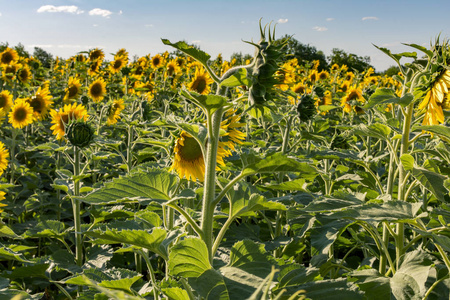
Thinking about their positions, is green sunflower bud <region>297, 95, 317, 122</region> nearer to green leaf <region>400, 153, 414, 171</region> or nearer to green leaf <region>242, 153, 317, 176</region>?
green leaf <region>400, 153, 414, 171</region>

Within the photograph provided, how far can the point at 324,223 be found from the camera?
1.58 metres

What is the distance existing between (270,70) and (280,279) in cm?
64

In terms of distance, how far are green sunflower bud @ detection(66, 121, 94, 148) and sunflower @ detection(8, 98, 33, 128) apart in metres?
2.83

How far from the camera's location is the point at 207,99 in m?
1.07

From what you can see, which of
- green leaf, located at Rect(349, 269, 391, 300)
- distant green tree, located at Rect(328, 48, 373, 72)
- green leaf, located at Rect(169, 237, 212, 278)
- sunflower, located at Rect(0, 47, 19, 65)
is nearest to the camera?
green leaf, located at Rect(169, 237, 212, 278)

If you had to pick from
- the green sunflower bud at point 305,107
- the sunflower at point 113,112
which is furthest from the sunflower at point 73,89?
the green sunflower bud at point 305,107

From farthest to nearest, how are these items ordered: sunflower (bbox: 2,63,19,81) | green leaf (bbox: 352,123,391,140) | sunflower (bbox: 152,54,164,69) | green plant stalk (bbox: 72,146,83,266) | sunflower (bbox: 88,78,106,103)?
sunflower (bbox: 152,54,164,69) < sunflower (bbox: 2,63,19,81) < sunflower (bbox: 88,78,106,103) < green plant stalk (bbox: 72,146,83,266) < green leaf (bbox: 352,123,391,140)

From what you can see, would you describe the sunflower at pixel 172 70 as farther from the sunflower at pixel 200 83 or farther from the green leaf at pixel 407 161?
the green leaf at pixel 407 161

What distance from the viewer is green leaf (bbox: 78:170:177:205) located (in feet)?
3.86

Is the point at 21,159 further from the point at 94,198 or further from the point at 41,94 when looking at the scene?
the point at 94,198

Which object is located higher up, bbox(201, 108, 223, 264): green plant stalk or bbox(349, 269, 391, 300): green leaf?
bbox(201, 108, 223, 264): green plant stalk

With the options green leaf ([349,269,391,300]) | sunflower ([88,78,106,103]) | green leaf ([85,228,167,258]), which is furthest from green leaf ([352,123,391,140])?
sunflower ([88,78,106,103])

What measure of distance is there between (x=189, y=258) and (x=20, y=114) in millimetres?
4690

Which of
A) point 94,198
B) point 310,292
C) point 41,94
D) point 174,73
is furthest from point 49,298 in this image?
point 174,73
